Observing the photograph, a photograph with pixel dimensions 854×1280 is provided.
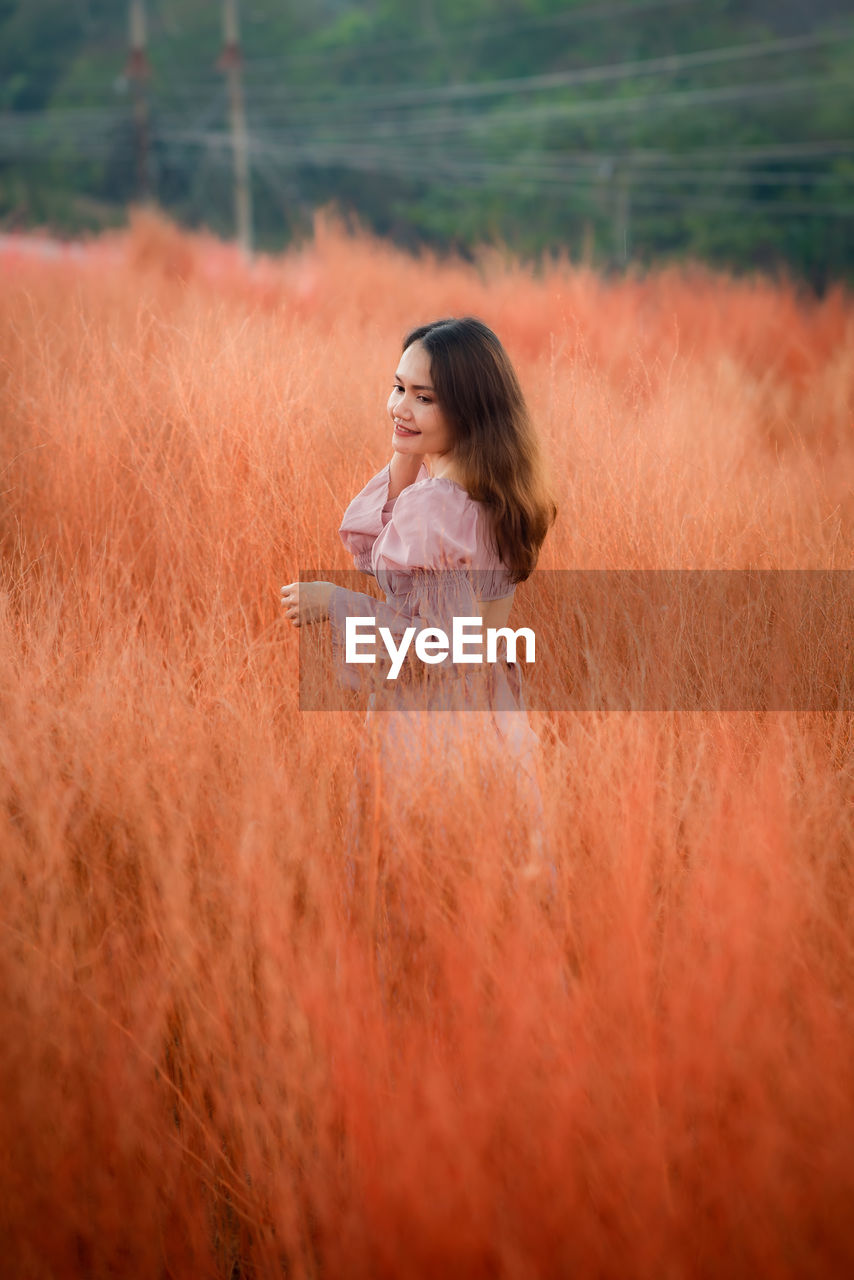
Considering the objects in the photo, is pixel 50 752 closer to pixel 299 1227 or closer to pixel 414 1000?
pixel 414 1000

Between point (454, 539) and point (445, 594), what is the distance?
10 cm

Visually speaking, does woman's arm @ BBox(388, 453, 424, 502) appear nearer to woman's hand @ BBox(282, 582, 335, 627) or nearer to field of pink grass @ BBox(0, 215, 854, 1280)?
woman's hand @ BBox(282, 582, 335, 627)

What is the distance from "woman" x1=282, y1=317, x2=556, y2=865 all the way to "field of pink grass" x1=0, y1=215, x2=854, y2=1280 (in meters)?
0.10

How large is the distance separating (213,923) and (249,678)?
0.74 m

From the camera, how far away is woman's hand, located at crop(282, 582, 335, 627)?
185cm

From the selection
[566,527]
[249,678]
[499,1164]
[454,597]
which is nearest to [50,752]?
[249,678]

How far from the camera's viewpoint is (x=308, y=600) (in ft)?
6.11

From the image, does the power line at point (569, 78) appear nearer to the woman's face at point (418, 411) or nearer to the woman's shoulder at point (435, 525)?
the woman's face at point (418, 411)

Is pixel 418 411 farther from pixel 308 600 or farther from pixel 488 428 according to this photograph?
pixel 308 600

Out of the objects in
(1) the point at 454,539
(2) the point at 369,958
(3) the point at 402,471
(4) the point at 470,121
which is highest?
(4) the point at 470,121

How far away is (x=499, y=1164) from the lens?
1.17m

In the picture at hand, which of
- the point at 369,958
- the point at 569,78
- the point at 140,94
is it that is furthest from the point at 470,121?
the point at 369,958

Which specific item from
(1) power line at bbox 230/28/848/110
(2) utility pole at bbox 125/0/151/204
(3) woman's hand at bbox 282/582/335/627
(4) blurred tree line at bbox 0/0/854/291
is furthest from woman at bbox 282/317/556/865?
(1) power line at bbox 230/28/848/110
